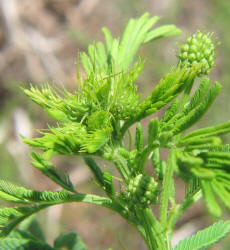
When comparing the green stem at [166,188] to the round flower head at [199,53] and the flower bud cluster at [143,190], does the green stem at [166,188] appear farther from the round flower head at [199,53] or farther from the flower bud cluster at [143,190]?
the round flower head at [199,53]

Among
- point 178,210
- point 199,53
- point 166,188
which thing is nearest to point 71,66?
point 199,53

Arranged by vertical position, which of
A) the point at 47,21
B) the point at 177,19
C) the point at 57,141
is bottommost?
the point at 57,141

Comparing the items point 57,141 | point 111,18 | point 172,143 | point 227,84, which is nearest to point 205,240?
point 172,143

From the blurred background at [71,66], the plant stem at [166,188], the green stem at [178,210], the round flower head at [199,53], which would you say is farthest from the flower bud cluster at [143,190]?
the blurred background at [71,66]

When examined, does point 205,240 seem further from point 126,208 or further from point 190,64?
point 190,64

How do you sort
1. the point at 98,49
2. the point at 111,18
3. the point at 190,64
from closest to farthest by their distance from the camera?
1. the point at 190,64
2. the point at 98,49
3. the point at 111,18
